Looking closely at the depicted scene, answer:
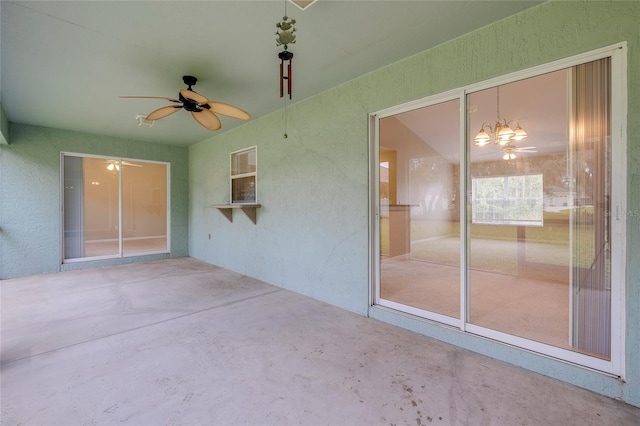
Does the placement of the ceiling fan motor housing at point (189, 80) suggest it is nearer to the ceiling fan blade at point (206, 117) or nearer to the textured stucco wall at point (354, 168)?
the ceiling fan blade at point (206, 117)

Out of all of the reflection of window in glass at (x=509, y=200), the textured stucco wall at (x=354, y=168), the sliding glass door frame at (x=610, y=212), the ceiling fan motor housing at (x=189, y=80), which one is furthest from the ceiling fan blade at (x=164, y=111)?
the reflection of window in glass at (x=509, y=200)

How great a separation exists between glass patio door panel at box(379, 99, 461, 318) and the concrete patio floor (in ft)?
2.96

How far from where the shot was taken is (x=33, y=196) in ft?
17.1

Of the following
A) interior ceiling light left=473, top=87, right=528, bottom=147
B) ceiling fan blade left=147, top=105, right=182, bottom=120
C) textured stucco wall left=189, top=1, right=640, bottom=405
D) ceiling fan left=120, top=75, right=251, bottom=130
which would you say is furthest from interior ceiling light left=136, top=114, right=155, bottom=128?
interior ceiling light left=473, top=87, right=528, bottom=147

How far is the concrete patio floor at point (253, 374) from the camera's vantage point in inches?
67.9

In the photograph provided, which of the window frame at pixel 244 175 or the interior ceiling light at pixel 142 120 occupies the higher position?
the interior ceiling light at pixel 142 120

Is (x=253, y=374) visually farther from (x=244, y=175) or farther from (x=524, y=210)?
(x=244, y=175)

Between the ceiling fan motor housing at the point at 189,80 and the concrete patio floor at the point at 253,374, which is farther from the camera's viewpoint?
the ceiling fan motor housing at the point at 189,80

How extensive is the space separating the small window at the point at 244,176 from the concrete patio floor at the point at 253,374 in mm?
2328

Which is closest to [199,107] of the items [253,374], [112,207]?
[253,374]

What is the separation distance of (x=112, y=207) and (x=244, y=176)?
3.33 meters

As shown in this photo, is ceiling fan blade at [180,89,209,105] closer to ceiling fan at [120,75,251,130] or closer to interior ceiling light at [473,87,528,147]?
ceiling fan at [120,75,251,130]

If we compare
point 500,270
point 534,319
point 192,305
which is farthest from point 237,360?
point 500,270

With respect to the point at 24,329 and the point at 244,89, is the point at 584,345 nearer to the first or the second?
the point at 244,89
